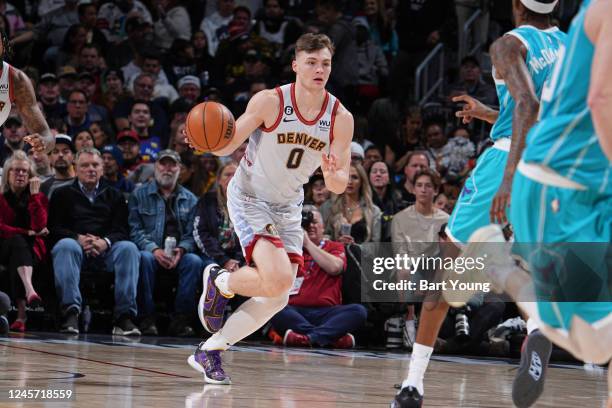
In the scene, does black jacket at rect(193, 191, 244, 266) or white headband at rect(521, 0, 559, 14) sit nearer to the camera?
white headband at rect(521, 0, 559, 14)

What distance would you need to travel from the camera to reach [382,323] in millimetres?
9836

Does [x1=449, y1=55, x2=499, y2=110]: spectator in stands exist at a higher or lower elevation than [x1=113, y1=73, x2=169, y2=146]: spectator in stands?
higher

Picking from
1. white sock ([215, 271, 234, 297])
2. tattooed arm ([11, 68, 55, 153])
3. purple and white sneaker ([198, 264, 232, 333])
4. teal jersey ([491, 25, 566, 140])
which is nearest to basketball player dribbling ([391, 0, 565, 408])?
teal jersey ([491, 25, 566, 140])

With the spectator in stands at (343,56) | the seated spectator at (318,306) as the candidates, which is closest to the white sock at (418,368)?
the seated spectator at (318,306)

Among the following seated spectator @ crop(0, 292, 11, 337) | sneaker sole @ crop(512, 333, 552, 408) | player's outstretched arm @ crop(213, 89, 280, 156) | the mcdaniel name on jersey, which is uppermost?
player's outstretched arm @ crop(213, 89, 280, 156)

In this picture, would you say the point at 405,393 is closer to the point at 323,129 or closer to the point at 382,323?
the point at 323,129

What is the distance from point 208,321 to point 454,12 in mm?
9512

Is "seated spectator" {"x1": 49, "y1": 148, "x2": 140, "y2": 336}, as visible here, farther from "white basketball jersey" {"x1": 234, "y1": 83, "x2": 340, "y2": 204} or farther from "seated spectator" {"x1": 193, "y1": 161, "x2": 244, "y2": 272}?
"white basketball jersey" {"x1": 234, "y1": 83, "x2": 340, "y2": 204}

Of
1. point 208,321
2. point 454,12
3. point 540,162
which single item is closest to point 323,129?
point 208,321

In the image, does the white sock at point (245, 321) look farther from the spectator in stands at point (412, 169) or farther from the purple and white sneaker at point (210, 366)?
the spectator in stands at point (412, 169)

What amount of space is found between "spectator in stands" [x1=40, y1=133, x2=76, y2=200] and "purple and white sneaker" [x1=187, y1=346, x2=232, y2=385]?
4399 mm

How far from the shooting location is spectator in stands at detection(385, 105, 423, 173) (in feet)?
40.4

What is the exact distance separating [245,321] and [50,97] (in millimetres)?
6476

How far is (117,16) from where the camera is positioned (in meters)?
14.0
